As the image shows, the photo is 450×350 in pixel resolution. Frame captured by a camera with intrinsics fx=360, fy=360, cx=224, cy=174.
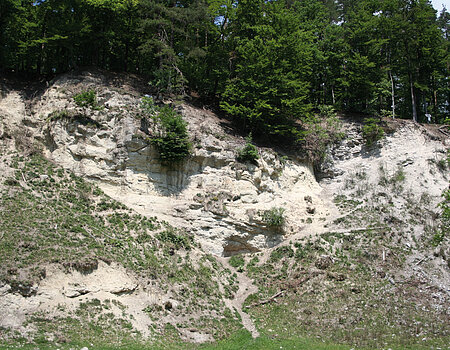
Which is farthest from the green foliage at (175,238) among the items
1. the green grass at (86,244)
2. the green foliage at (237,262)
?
the green foliage at (237,262)

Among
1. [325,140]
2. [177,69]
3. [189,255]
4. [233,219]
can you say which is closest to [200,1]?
[177,69]

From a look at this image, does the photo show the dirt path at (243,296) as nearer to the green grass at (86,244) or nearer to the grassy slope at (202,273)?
the grassy slope at (202,273)

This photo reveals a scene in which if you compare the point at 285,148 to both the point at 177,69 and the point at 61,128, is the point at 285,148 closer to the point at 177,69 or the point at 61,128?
the point at 177,69

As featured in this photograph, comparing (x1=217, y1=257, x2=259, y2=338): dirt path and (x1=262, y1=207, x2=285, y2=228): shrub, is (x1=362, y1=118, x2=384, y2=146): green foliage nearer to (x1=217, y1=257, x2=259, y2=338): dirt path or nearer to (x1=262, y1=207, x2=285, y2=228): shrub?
(x1=262, y1=207, x2=285, y2=228): shrub

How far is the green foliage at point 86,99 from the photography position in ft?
78.2

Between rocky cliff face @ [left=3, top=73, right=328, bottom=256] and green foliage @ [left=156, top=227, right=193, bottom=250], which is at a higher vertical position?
rocky cliff face @ [left=3, top=73, right=328, bottom=256]

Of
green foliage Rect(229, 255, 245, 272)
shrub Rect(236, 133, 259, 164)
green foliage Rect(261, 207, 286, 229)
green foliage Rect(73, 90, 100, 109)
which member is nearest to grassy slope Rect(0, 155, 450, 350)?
green foliage Rect(229, 255, 245, 272)

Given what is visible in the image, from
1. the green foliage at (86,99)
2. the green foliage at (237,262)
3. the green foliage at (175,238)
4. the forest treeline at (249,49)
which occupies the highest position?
the forest treeline at (249,49)

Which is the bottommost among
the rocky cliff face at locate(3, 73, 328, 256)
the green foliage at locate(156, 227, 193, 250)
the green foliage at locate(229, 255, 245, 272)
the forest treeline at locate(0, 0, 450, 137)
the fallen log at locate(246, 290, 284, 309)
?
the fallen log at locate(246, 290, 284, 309)

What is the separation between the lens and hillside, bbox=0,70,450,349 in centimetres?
1568

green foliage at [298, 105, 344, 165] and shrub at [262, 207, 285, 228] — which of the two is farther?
green foliage at [298, 105, 344, 165]

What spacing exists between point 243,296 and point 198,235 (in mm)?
4615

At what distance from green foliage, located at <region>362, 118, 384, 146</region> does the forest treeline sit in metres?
2.70

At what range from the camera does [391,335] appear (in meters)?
17.2
